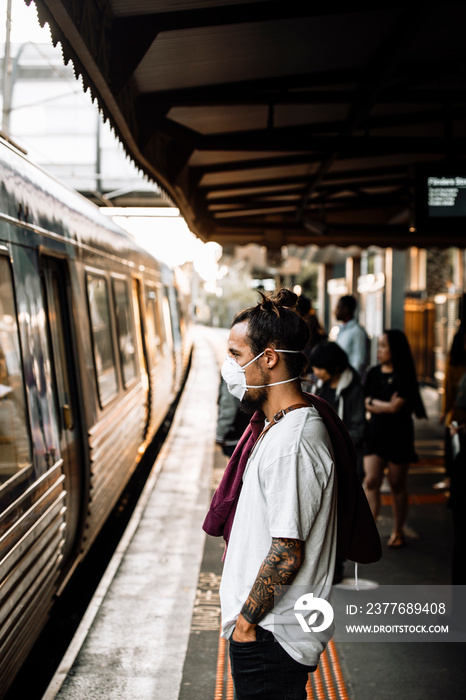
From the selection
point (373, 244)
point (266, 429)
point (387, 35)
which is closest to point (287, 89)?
point (387, 35)

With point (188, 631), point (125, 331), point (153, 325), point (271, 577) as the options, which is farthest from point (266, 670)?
point (153, 325)

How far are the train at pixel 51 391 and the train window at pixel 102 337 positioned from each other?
0.04 feet

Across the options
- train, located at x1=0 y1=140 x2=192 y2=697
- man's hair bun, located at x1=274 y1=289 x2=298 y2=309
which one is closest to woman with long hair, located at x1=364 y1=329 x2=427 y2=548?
train, located at x1=0 y1=140 x2=192 y2=697

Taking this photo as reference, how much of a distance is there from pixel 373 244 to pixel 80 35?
26.2 ft

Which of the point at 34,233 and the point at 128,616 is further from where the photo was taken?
the point at 128,616

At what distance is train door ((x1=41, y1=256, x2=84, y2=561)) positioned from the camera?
4465 millimetres

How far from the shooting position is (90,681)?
3.66 metres

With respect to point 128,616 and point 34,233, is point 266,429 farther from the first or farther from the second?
point 128,616

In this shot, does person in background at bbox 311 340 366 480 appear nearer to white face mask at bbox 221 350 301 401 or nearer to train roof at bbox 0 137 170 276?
train roof at bbox 0 137 170 276

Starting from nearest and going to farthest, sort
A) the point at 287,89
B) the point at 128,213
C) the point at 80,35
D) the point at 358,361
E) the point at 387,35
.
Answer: the point at 80,35 → the point at 387,35 → the point at 287,89 → the point at 358,361 → the point at 128,213

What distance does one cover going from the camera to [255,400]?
93.1 inches

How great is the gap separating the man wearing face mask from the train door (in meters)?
2.34

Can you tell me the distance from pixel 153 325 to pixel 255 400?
8.95 m

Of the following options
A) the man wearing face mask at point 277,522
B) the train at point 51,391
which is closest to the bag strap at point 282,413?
the man wearing face mask at point 277,522
